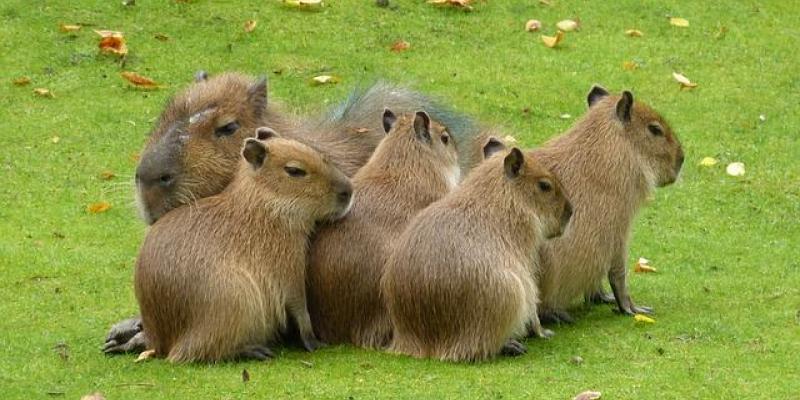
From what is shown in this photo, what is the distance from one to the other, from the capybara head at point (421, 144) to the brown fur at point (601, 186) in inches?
19.3

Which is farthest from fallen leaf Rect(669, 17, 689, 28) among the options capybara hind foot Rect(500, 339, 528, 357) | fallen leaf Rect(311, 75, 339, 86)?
capybara hind foot Rect(500, 339, 528, 357)

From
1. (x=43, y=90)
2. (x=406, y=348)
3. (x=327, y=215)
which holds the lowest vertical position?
(x=43, y=90)

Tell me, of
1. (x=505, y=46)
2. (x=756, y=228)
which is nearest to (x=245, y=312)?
(x=756, y=228)

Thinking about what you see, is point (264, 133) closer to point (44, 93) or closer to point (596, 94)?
point (596, 94)

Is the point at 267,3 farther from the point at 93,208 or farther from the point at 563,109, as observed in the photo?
the point at 93,208

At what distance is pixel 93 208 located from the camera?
10.1 meters

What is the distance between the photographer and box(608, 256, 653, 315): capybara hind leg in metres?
8.05

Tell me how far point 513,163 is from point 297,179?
1.00 meters

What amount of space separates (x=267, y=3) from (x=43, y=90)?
2.34 meters

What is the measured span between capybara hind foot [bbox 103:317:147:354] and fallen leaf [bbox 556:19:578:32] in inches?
259

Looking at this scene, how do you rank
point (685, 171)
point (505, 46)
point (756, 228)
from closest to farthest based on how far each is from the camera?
point (756, 228)
point (685, 171)
point (505, 46)

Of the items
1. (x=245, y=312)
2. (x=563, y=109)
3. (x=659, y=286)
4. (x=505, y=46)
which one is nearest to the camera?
(x=245, y=312)

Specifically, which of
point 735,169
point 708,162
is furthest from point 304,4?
point 735,169

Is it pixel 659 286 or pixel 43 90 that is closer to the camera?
pixel 659 286
